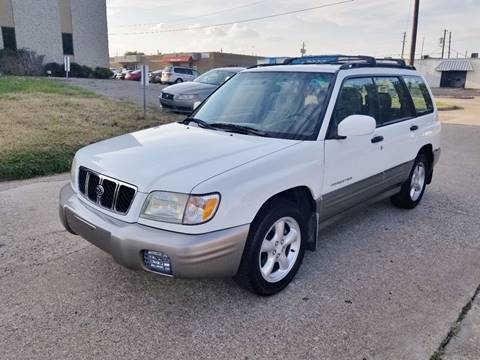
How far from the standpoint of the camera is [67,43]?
33094 mm

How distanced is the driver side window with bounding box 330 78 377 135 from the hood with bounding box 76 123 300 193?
61 centimetres

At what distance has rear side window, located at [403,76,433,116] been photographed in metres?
5.00

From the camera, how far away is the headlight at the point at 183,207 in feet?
8.70

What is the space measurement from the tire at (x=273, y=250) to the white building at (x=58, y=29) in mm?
33220

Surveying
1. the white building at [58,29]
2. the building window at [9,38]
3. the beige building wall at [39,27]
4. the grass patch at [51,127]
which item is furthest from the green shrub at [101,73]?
the grass patch at [51,127]

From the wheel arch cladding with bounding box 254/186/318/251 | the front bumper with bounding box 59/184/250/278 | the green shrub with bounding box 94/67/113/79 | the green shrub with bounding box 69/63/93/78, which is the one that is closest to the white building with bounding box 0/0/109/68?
the green shrub with bounding box 69/63/93/78

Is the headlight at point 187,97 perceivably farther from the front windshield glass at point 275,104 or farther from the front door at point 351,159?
the front door at point 351,159

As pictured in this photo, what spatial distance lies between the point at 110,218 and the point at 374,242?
2706 mm

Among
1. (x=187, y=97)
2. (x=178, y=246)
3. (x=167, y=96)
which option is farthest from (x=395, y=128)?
(x=167, y=96)

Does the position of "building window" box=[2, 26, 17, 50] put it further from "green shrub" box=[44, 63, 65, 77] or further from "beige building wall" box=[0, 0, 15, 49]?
"green shrub" box=[44, 63, 65, 77]

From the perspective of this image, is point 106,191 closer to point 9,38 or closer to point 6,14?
point 9,38

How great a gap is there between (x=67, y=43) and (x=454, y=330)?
118ft

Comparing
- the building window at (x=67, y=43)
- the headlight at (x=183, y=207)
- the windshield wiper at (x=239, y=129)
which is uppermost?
the building window at (x=67, y=43)

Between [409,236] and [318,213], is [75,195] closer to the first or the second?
[318,213]
